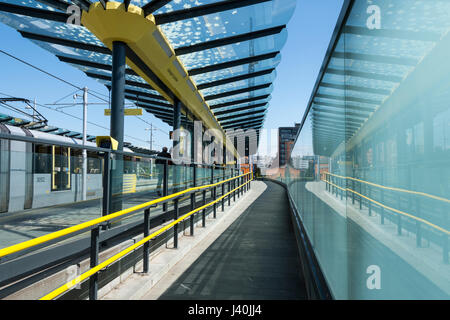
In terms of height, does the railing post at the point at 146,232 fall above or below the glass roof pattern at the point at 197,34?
Result: below

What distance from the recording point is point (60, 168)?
2424mm

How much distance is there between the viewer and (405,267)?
106 centimetres

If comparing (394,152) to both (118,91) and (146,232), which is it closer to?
(146,232)

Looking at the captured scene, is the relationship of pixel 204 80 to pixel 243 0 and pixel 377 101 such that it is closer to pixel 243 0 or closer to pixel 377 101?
pixel 243 0

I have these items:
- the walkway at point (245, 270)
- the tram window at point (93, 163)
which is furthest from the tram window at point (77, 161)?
the walkway at point (245, 270)

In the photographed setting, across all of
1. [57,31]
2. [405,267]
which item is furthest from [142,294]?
[57,31]

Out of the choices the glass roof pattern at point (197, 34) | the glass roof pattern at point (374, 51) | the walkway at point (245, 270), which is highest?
the glass roof pattern at point (197, 34)

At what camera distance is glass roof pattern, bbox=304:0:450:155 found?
91cm

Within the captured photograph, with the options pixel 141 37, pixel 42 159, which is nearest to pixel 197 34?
pixel 141 37

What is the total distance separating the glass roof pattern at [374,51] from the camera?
0.91 m

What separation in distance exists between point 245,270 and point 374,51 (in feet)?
11.9

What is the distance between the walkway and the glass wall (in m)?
1.75

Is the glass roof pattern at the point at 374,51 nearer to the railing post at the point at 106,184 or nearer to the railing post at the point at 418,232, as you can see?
the railing post at the point at 418,232

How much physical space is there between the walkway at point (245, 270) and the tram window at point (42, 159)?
1.96 meters
